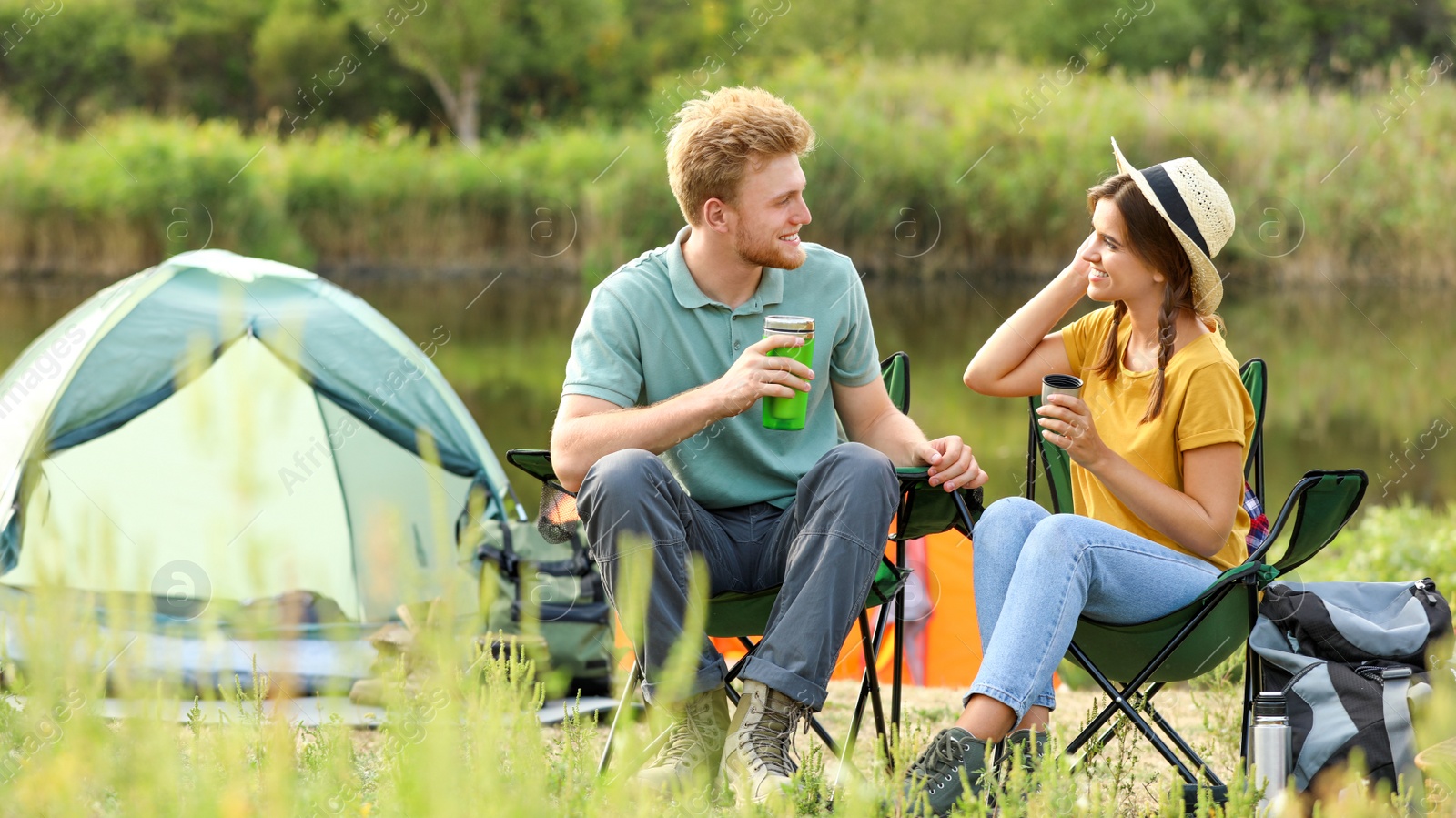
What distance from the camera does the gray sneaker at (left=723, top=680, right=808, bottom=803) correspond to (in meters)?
1.87

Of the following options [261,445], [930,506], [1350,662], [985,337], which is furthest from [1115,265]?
[985,337]

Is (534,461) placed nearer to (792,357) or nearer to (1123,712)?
(792,357)

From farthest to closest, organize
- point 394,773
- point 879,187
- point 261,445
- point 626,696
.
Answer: point 879,187
point 261,445
point 626,696
point 394,773

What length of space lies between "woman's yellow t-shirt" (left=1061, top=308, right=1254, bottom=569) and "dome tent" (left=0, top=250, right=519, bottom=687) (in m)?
1.75

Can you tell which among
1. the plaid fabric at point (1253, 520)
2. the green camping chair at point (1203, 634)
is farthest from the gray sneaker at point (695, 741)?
the plaid fabric at point (1253, 520)

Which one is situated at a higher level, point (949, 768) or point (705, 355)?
point (705, 355)

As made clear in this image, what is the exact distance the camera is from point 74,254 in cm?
1230

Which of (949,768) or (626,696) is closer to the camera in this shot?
(949,768)

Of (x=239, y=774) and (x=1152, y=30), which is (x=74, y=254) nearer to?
(x=239, y=774)

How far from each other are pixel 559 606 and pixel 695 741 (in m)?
1.19

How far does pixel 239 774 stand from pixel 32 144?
14.4 m

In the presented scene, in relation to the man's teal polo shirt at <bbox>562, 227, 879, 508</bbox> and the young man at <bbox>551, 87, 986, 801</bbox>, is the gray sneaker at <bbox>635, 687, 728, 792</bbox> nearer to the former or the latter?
the young man at <bbox>551, 87, 986, 801</bbox>

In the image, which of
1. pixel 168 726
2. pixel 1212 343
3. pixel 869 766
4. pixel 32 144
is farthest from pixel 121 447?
pixel 32 144

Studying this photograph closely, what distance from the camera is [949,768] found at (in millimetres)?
1812
